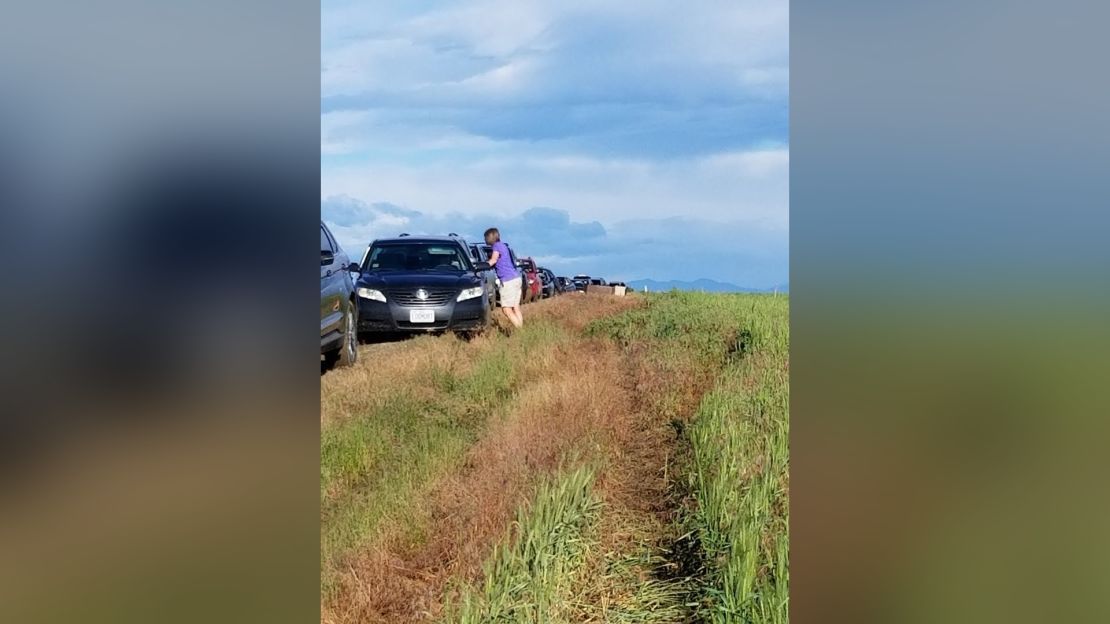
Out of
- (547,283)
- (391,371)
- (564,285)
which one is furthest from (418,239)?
(564,285)

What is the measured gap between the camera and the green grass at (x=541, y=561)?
3938 millimetres

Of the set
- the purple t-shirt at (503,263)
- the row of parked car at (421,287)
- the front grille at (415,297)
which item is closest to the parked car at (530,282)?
the row of parked car at (421,287)

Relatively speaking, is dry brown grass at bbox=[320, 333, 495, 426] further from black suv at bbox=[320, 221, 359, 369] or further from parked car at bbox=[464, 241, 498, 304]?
parked car at bbox=[464, 241, 498, 304]

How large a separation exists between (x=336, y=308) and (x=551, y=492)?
4256 mm

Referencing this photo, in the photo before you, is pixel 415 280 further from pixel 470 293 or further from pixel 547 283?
pixel 547 283

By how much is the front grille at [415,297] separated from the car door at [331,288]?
3.64 metres

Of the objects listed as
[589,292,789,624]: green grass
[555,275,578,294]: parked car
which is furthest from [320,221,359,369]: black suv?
[555,275,578,294]: parked car

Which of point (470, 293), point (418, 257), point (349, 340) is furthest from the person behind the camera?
point (418, 257)

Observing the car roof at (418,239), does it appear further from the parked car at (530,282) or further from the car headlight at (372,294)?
the parked car at (530,282)

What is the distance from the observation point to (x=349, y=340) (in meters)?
9.65

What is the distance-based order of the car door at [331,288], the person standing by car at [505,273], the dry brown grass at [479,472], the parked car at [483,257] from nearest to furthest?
the dry brown grass at [479,472]
the car door at [331,288]
the person standing by car at [505,273]
the parked car at [483,257]

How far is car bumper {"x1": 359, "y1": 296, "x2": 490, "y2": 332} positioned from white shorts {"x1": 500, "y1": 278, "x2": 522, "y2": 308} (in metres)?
0.42
